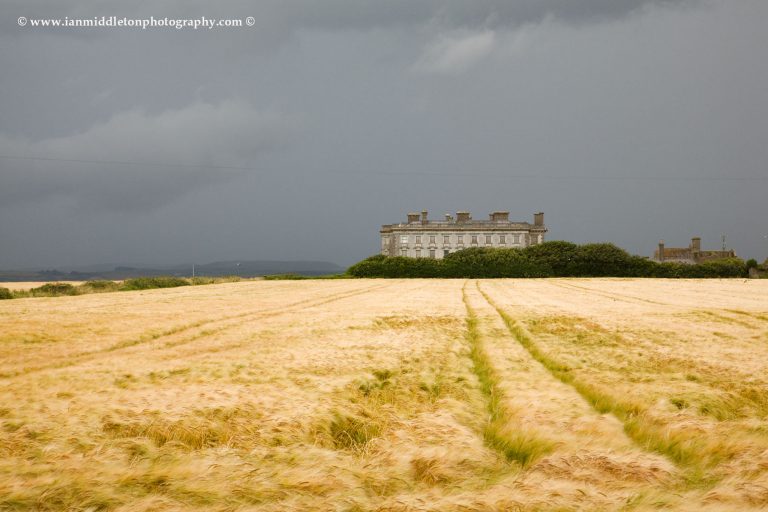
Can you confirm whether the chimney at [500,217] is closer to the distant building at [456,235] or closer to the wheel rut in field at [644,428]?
the distant building at [456,235]

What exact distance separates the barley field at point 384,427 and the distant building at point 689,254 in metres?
166

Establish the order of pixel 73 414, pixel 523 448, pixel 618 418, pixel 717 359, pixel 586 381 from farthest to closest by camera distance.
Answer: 1. pixel 717 359
2. pixel 586 381
3. pixel 618 418
4. pixel 73 414
5. pixel 523 448

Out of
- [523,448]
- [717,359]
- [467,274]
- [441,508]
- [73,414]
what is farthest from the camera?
[467,274]

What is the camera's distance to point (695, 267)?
8788 centimetres

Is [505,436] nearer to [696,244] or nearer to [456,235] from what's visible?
[456,235]

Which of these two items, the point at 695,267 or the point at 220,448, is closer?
the point at 220,448

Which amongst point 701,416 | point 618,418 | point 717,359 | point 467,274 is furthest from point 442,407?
point 467,274

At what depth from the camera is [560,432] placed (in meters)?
5.79

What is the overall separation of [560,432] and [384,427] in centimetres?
204

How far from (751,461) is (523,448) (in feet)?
6.88

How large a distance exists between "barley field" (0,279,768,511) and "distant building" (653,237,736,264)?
166 m

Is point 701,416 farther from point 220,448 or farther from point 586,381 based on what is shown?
point 220,448

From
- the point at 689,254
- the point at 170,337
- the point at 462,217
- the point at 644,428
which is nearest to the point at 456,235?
the point at 462,217

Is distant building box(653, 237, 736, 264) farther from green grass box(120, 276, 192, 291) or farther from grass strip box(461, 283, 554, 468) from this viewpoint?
grass strip box(461, 283, 554, 468)
